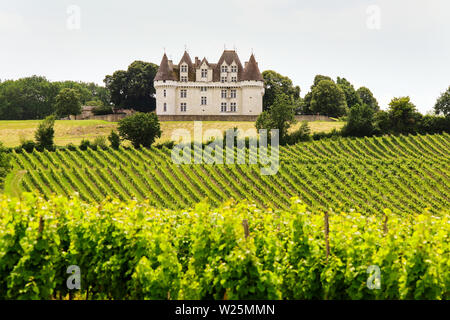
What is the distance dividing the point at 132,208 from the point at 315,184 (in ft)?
80.8

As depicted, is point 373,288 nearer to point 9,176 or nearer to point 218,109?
point 9,176

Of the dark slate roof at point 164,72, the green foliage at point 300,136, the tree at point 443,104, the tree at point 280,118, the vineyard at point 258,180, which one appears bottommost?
the vineyard at point 258,180

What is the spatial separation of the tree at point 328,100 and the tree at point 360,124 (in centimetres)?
2281

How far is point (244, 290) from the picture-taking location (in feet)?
28.1

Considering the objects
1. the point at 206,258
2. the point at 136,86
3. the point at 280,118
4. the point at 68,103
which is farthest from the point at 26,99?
the point at 206,258

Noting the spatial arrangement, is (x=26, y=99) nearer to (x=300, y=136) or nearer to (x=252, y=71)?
(x=252, y=71)

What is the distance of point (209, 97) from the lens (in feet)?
218

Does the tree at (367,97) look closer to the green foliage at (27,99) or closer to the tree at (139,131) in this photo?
the green foliage at (27,99)

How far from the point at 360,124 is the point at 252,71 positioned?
63.6ft

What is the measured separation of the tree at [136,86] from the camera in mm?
72750

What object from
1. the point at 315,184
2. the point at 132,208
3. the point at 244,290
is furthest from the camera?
the point at 315,184

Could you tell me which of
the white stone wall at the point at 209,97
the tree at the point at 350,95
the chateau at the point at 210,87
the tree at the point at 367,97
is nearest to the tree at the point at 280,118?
the white stone wall at the point at 209,97

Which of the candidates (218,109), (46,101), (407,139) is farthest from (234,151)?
(46,101)

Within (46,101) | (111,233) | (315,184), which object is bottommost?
(315,184)
